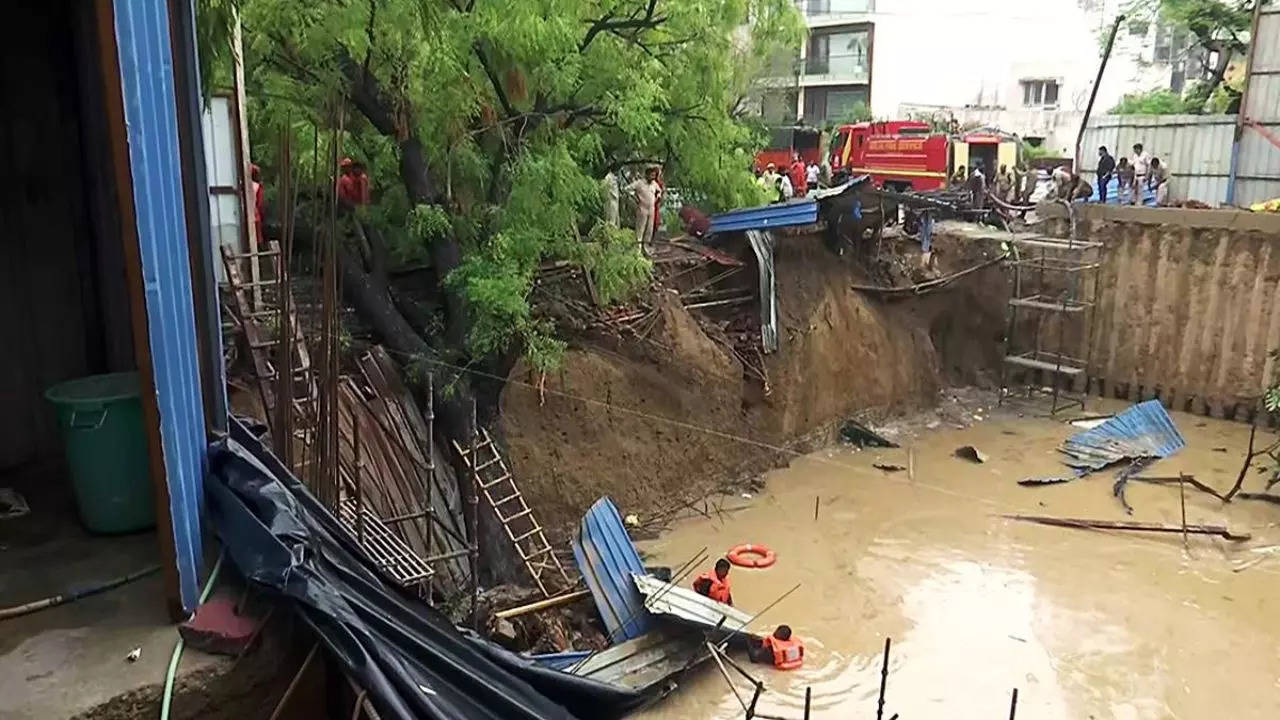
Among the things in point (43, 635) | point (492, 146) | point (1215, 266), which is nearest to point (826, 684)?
point (492, 146)

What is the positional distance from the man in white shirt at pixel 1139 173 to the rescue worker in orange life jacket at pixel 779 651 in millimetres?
14352

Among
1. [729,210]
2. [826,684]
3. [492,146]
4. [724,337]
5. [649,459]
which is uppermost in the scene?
[492,146]

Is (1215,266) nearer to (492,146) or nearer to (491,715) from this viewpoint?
(492,146)

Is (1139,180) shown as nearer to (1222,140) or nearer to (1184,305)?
(1222,140)

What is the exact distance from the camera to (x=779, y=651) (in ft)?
33.1

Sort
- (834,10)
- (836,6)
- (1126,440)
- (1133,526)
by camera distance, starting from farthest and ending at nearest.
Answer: (836,6)
(834,10)
(1126,440)
(1133,526)

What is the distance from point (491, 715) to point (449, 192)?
288 inches

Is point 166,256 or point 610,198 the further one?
point 610,198

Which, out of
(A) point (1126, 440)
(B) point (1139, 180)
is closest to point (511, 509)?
(A) point (1126, 440)

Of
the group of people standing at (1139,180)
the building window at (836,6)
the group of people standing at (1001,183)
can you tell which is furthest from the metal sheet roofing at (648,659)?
the building window at (836,6)

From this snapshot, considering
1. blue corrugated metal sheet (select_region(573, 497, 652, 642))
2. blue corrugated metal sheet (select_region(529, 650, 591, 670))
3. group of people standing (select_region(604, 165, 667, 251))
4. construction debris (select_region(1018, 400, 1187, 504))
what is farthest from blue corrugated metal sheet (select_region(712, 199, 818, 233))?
blue corrugated metal sheet (select_region(529, 650, 591, 670))

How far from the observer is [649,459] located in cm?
1377

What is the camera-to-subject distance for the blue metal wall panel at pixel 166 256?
417 cm

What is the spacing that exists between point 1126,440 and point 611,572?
10.2m
